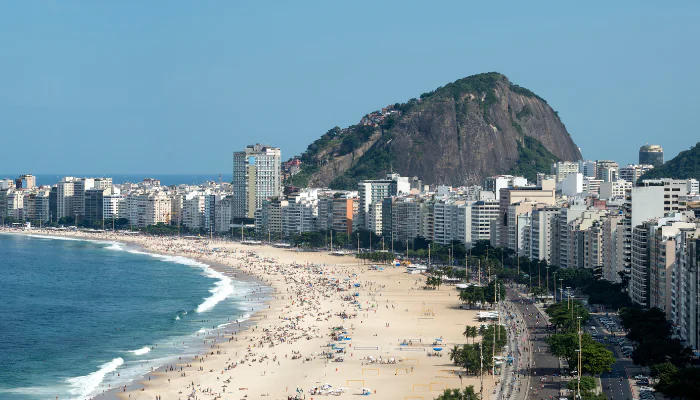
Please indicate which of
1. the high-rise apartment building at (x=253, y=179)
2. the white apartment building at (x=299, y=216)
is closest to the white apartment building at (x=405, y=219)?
the white apartment building at (x=299, y=216)

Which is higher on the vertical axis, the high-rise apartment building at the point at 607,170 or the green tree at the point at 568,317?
the high-rise apartment building at the point at 607,170

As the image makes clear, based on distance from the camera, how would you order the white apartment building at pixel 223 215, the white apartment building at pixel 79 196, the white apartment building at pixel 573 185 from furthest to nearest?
the white apartment building at pixel 79 196
the white apartment building at pixel 223 215
the white apartment building at pixel 573 185

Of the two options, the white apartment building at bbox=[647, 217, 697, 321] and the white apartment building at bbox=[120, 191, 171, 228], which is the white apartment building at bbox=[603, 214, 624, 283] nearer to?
the white apartment building at bbox=[647, 217, 697, 321]

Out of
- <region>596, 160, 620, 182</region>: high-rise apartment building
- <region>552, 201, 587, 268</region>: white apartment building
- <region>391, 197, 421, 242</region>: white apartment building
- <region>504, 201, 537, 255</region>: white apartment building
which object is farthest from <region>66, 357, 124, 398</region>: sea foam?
<region>596, 160, 620, 182</region>: high-rise apartment building

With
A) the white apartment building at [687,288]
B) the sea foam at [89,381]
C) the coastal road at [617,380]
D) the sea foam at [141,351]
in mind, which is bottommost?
the sea foam at [89,381]

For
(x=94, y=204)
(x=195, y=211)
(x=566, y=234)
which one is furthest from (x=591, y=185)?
(x=94, y=204)

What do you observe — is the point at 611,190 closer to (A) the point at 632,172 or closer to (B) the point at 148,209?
(A) the point at 632,172

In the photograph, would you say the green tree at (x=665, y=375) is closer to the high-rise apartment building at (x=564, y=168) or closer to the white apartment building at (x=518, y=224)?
the white apartment building at (x=518, y=224)
